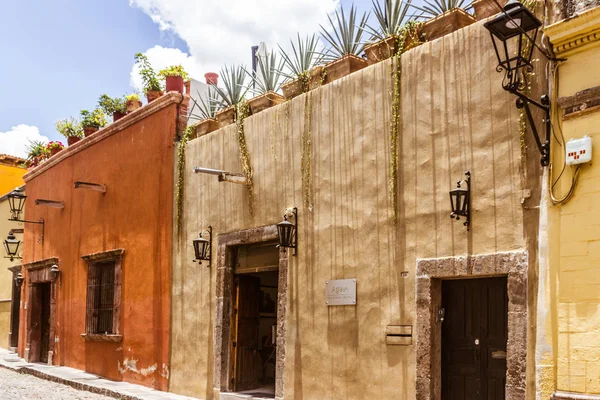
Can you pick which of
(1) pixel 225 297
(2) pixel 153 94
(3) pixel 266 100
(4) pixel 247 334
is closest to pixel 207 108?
(3) pixel 266 100

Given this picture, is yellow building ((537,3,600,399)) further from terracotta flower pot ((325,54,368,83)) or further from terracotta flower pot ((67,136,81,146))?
terracotta flower pot ((67,136,81,146))

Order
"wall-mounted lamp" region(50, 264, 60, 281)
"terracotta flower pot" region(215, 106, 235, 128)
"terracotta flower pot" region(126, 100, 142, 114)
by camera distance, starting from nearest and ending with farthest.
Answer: "terracotta flower pot" region(215, 106, 235, 128) < "terracotta flower pot" region(126, 100, 142, 114) < "wall-mounted lamp" region(50, 264, 60, 281)

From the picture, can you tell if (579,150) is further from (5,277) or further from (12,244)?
(5,277)

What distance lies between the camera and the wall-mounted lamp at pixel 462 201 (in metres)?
6.48

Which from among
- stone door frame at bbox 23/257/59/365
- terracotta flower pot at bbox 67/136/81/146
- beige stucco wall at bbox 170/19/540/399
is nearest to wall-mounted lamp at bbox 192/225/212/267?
beige stucco wall at bbox 170/19/540/399

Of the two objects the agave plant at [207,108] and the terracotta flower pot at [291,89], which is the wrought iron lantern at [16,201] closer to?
the agave plant at [207,108]

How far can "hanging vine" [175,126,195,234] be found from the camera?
36.0 ft

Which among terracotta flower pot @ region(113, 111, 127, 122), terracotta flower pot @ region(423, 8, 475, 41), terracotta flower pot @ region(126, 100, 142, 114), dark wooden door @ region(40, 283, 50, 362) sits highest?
terracotta flower pot @ region(126, 100, 142, 114)

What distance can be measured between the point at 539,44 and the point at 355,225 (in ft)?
9.11

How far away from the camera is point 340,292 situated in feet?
25.7

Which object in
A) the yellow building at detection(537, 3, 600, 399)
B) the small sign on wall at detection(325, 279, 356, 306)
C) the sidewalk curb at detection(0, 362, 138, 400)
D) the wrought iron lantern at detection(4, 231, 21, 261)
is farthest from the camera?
the wrought iron lantern at detection(4, 231, 21, 261)

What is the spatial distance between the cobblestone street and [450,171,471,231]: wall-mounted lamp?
6.61 m

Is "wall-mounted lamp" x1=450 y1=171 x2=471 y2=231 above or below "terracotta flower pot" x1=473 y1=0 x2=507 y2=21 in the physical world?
below

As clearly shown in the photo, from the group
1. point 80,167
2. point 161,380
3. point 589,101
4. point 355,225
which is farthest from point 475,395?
point 80,167
